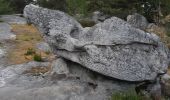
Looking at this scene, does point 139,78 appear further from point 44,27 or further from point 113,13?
point 113,13

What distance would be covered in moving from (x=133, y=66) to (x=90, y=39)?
1586 mm

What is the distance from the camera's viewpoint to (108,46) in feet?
39.1

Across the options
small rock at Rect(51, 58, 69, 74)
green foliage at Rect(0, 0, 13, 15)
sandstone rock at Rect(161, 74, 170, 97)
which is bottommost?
sandstone rock at Rect(161, 74, 170, 97)

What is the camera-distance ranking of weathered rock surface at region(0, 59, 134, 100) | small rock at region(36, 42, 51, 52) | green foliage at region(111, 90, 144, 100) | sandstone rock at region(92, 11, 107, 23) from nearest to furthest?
green foliage at region(111, 90, 144, 100) < weathered rock surface at region(0, 59, 134, 100) < small rock at region(36, 42, 51, 52) < sandstone rock at region(92, 11, 107, 23)

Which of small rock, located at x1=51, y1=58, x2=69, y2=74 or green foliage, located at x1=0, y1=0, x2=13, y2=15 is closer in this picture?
small rock, located at x1=51, y1=58, x2=69, y2=74

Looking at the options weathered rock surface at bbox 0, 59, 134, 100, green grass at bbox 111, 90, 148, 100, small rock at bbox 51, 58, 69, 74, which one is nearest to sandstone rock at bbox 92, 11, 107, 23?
small rock at bbox 51, 58, 69, 74

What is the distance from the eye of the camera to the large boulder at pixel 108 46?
11.8 metres

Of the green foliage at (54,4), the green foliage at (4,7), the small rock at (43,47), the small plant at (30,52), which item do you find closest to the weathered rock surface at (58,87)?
the small plant at (30,52)

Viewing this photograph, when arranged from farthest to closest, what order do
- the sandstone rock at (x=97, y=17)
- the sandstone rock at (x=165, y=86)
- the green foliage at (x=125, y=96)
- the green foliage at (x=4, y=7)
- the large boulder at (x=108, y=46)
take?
the green foliage at (x=4, y=7)
the sandstone rock at (x=97, y=17)
the sandstone rock at (x=165, y=86)
the large boulder at (x=108, y=46)
the green foliage at (x=125, y=96)

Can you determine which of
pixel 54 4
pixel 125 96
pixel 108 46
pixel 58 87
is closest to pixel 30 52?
pixel 58 87

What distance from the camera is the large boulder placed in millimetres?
11828

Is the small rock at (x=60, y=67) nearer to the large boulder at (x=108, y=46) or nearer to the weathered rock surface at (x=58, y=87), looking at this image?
the weathered rock surface at (x=58, y=87)

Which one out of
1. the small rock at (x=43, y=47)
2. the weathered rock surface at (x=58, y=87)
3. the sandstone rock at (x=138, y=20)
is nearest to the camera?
the weathered rock surface at (x=58, y=87)

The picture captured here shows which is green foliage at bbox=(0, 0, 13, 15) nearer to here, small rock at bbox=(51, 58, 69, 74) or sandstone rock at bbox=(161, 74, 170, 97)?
small rock at bbox=(51, 58, 69, 74)
